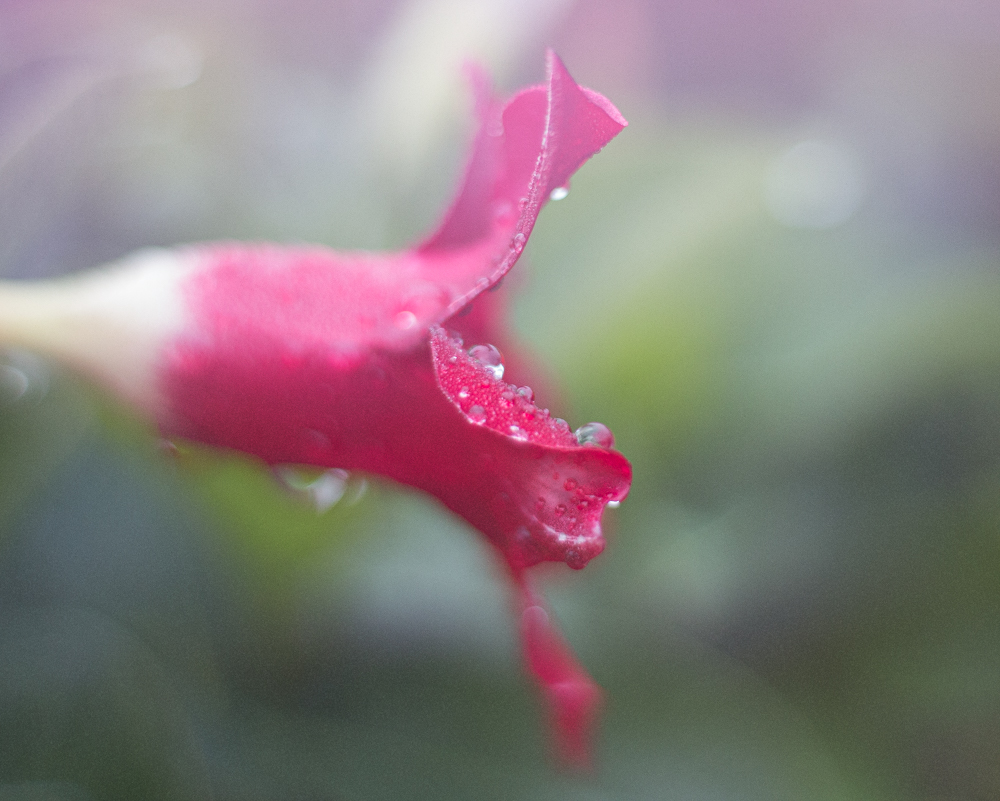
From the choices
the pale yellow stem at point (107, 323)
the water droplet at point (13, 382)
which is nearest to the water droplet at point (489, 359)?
the pale yellow stem at point (107, 323)

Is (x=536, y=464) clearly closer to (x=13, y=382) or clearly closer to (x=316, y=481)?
(x=316, y=481)

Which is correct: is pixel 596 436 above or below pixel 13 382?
above

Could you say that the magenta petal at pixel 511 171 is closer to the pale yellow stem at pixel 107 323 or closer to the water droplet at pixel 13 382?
the pale yellow stem at pixel 107 323

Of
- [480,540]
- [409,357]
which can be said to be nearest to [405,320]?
[409,357]

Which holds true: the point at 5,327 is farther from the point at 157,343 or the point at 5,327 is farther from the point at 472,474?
the point at 472,474

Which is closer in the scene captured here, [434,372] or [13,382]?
[434,372]

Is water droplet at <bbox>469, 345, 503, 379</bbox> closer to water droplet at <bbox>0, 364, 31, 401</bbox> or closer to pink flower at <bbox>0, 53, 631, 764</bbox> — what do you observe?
pink flower at <bbox>0, 53, 631, 764</bbox>

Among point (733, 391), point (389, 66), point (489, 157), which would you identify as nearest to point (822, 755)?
point (733, 391)

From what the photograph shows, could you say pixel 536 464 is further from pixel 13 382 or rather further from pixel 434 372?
pixel 13 382
